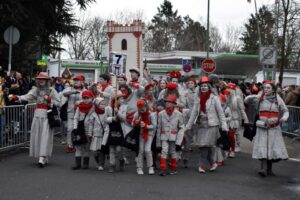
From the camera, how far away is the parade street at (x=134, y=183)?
26.9ft

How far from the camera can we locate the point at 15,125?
13.1 meters

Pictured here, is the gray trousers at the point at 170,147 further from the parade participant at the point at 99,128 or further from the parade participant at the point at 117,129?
the parade participant at the point at 99,128

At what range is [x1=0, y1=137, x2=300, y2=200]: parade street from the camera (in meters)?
8.19

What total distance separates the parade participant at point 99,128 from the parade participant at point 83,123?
0.11m

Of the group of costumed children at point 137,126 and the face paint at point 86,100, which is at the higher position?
the face paint at point 86,100

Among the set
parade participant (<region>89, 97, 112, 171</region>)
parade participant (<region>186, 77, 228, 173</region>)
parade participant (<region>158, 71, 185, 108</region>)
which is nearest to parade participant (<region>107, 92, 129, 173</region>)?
parade participant (<region>89, 97, 112, 171</region>)

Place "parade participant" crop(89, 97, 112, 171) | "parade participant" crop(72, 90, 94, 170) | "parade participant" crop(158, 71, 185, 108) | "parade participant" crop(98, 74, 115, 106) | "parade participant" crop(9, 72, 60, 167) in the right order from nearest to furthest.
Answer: "parade participant" crop(89, 97, 112, 171) → "parade participant" crop(72, 90, 94, 170) → "parade participant" crop(9, 72, 60, 167) → "parade participant" crop(158, 71, 185, 108) → "parade participant" crop(98, 74, 115, 106)

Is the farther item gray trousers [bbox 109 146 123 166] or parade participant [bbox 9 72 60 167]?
parade participant [bbox 9 72 60 167]

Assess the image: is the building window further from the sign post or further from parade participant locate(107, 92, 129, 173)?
parade participant locate(107, 92, 129, 173)

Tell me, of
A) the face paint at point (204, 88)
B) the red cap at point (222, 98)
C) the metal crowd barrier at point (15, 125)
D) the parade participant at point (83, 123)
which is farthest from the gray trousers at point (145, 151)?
the metal crowd barrier at point (15, 125)

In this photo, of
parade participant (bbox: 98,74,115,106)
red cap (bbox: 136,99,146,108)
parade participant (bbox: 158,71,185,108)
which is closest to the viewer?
red cap (bbox: 136,99,146,108)

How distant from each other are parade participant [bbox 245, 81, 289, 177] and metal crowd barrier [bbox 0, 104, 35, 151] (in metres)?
5.79

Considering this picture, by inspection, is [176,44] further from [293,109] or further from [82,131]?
[82,131]

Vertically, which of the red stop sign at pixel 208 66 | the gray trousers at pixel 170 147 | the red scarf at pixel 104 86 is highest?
the red stop sign at pixel 208 66
